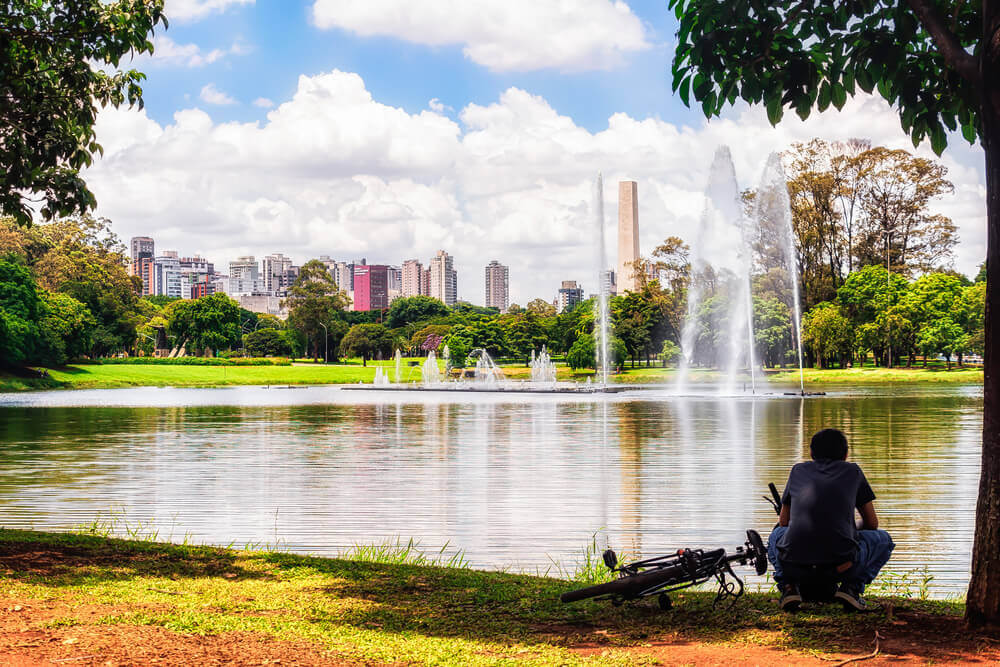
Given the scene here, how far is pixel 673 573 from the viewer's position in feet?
17.3

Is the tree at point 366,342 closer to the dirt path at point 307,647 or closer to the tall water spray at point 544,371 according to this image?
the tall water spray at point 544,371

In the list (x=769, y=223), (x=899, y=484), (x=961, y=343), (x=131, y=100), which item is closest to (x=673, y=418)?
(x=899, y=484)

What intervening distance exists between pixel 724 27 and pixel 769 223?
7150cm

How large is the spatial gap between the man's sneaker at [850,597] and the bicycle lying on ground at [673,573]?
0.46 meters

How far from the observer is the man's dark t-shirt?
5309mm

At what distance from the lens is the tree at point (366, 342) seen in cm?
10250

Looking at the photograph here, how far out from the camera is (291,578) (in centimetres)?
656

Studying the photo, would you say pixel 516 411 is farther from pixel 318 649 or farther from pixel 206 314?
pixel 206 314

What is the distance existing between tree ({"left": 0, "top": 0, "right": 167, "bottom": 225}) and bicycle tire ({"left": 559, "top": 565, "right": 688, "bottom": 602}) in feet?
21.2

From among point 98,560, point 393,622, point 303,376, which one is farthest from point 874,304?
point 393,622

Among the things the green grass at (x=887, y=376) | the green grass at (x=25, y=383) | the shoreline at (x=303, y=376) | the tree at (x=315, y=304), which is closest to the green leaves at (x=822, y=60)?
the shoreline at (x=303, y=376)

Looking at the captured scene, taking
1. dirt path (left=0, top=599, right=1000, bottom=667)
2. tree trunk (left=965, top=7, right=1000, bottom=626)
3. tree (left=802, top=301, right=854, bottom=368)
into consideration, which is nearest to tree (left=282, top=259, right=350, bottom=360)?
tree (left=802, top=301, right=854, bottom=368)

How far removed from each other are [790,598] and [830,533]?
0.44 meters

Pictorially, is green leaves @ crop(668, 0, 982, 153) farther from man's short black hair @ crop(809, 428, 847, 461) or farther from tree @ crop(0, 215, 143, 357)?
tree @ crop(0, 215, 143, 357)
